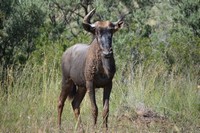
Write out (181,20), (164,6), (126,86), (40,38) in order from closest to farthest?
(126,86) < (40,38) < (181,20) < (164,6)

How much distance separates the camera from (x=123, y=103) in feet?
42.1

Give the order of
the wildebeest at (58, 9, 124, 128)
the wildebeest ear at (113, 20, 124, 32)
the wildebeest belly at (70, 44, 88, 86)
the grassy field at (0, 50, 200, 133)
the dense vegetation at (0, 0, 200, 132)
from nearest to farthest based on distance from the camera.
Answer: the wildebeest at (58, 9, 124, 128), the wildebeest ear at (113, 20, 124, 32), the grassy field at (0, 50, 200, 133), the wildebeest belly at (70, 44, 88, 86), the dense vegetation at (0, 0, 200, 132)

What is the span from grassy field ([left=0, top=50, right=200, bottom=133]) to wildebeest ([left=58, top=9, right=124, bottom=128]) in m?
0.61

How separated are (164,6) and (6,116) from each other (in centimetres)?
1892

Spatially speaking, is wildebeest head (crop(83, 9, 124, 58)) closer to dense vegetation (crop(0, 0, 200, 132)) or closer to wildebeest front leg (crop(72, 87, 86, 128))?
dense vegetation (crop(0, 0, 200, 132))

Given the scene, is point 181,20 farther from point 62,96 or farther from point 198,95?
point 62,96

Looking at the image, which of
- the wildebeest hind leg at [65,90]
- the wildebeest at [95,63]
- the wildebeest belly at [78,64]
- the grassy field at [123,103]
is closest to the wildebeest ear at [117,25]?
the wildebeest at [95,63]

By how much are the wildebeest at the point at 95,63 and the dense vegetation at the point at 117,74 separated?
669mm

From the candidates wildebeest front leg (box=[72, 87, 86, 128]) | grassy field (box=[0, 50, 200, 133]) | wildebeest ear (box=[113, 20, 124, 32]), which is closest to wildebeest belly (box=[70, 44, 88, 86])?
wildebeest front leg (box=[72, 87, 86, 128])

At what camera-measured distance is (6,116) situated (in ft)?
33.5

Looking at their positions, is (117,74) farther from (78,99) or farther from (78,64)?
(78,64)

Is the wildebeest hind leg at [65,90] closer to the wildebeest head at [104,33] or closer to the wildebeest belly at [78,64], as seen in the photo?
the wildebeest belly at [78,64]

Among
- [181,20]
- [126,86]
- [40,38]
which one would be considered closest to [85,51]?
[126,86]

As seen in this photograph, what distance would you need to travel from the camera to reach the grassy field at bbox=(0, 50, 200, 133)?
33.8 ft
